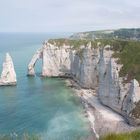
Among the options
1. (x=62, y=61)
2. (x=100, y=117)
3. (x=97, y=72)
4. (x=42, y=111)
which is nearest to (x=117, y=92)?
(x=100, y=117)

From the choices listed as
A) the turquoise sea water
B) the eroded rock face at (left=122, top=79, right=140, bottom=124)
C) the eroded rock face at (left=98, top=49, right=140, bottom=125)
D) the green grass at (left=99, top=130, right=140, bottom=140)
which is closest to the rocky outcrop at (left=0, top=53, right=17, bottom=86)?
the turquoise sea water

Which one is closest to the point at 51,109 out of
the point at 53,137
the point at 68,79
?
the point at 53,137

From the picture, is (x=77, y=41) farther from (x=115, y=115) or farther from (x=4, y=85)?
(x=115, y=115)

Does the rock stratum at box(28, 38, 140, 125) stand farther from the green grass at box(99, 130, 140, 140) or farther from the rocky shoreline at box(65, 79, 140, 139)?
the green grass at box(99, 130, 140, 140)

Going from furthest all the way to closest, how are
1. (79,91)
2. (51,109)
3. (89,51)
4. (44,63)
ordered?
(44,63)
(89,51)
(79,91)
(51,109)

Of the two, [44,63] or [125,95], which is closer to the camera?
[125,95]

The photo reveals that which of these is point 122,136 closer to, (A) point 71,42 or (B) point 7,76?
(B) point 7,76

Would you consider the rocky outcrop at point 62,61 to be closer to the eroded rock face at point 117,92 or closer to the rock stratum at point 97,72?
the rock stratum at point 97,72

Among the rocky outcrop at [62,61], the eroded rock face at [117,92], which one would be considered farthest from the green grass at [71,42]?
the eroded rock face at [117,92]
